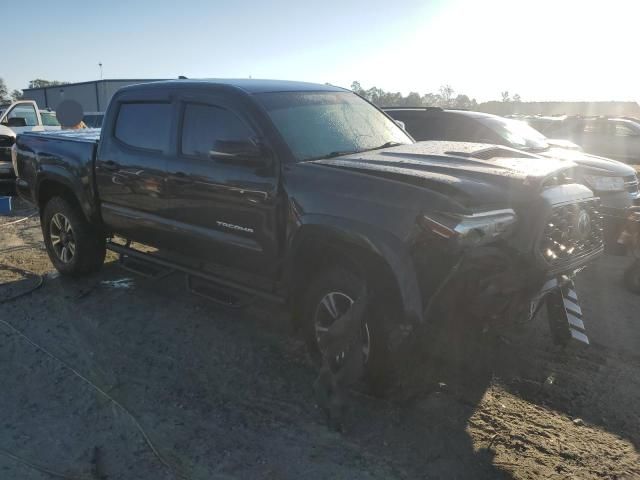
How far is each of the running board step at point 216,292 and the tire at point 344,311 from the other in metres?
0.69

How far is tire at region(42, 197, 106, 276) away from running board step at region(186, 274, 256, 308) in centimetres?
175

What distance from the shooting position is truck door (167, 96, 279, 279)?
12.7 feet

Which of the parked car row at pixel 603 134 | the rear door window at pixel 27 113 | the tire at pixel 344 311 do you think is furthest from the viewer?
the parked car row at pixel 603 134

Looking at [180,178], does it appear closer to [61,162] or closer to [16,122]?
[61,162]

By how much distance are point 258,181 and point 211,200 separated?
0.56 m

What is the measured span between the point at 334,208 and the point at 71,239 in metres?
3.77

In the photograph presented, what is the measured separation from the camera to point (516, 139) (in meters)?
7.50

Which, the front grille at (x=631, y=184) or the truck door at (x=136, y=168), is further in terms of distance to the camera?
the front grille at (x=631, y=184)

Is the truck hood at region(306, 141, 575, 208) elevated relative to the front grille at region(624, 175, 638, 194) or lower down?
elevated

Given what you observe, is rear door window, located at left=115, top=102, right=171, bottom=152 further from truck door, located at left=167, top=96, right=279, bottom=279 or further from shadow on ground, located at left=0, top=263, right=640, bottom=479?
shadow on ground, located at left=0, top=263, right=640, bottom=479

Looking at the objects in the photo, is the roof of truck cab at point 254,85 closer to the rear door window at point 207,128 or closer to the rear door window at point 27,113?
the rear door window at point 207,128

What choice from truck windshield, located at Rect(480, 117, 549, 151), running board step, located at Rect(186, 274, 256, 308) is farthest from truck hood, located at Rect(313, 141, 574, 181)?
truck windshield, located at Rect(480, 117, 549, 151)

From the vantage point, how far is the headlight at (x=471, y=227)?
9.65 feet

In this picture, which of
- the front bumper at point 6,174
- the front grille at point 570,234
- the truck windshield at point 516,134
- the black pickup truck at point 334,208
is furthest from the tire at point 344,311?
the front bumper at point 6,174
